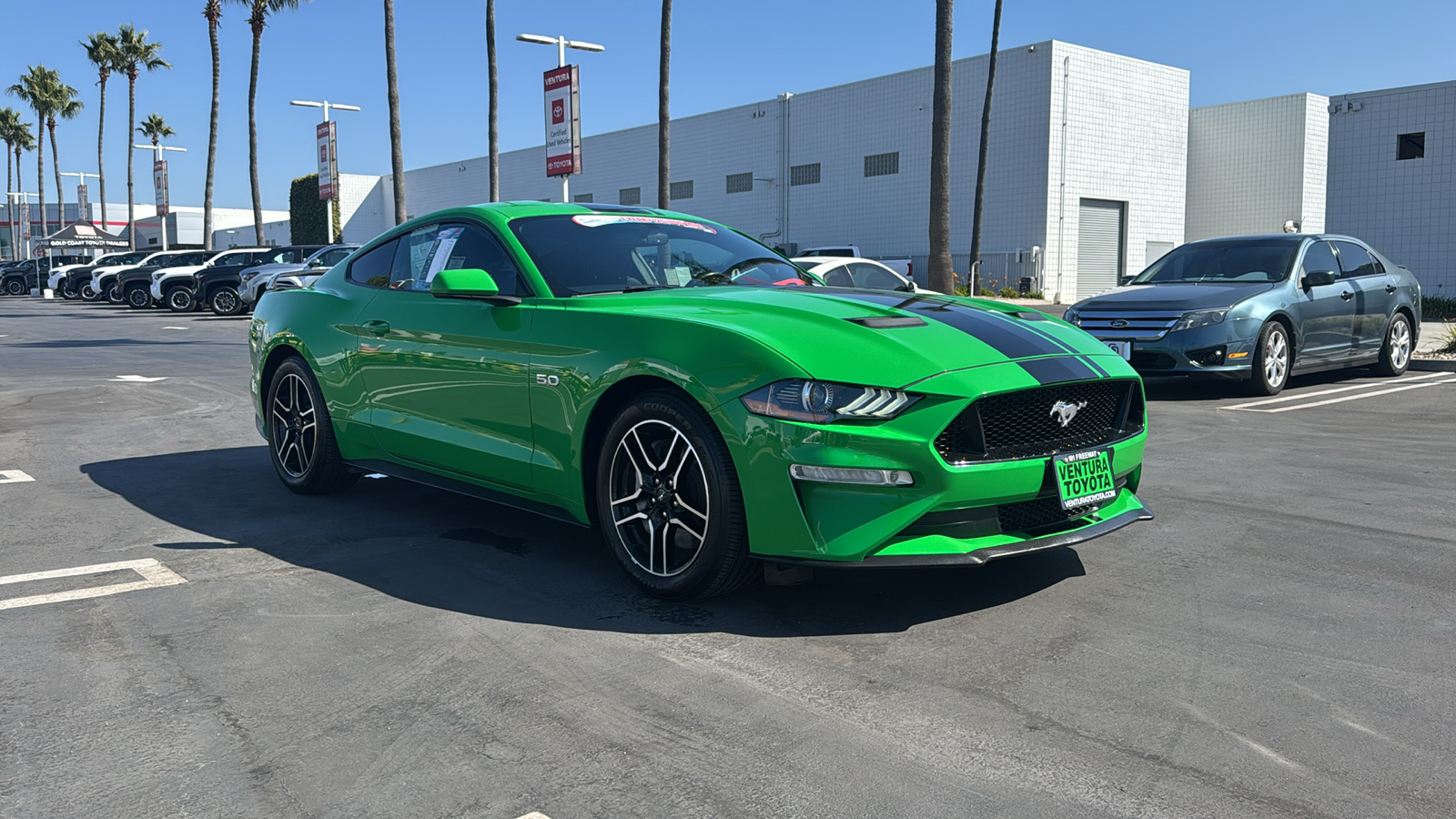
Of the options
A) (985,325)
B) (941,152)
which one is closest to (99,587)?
(985,325)

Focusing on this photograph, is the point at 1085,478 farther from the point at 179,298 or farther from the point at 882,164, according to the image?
the point at 882,164

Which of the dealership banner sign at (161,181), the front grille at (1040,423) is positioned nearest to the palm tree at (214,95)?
the dealership banner sign at (161,181)

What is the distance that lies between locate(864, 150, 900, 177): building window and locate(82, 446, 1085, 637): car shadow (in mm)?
34719

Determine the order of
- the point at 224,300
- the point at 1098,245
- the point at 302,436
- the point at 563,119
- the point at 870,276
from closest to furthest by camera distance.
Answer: the point at 302,436 < the point at 870,276 < the point at 563,119 < the point at 224,300 < the point at 1098,245

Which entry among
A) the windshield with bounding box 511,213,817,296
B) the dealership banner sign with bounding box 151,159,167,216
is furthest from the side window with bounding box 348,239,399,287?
the dealership banner sign with bounding box 151,159,167,216

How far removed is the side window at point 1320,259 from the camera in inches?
458

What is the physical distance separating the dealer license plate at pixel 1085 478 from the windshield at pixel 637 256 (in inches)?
68.0

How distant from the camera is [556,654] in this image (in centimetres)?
380

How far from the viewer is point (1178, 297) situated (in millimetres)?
10938

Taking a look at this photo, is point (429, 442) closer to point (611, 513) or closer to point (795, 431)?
point (611, 513)

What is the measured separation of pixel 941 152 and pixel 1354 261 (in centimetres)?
665

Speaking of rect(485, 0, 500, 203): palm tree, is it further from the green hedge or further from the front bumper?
the green hedge

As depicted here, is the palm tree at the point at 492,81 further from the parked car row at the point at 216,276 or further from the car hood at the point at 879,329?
the car hood at the point at 879,329

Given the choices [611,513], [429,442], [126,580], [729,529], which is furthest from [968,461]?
[126,580]
